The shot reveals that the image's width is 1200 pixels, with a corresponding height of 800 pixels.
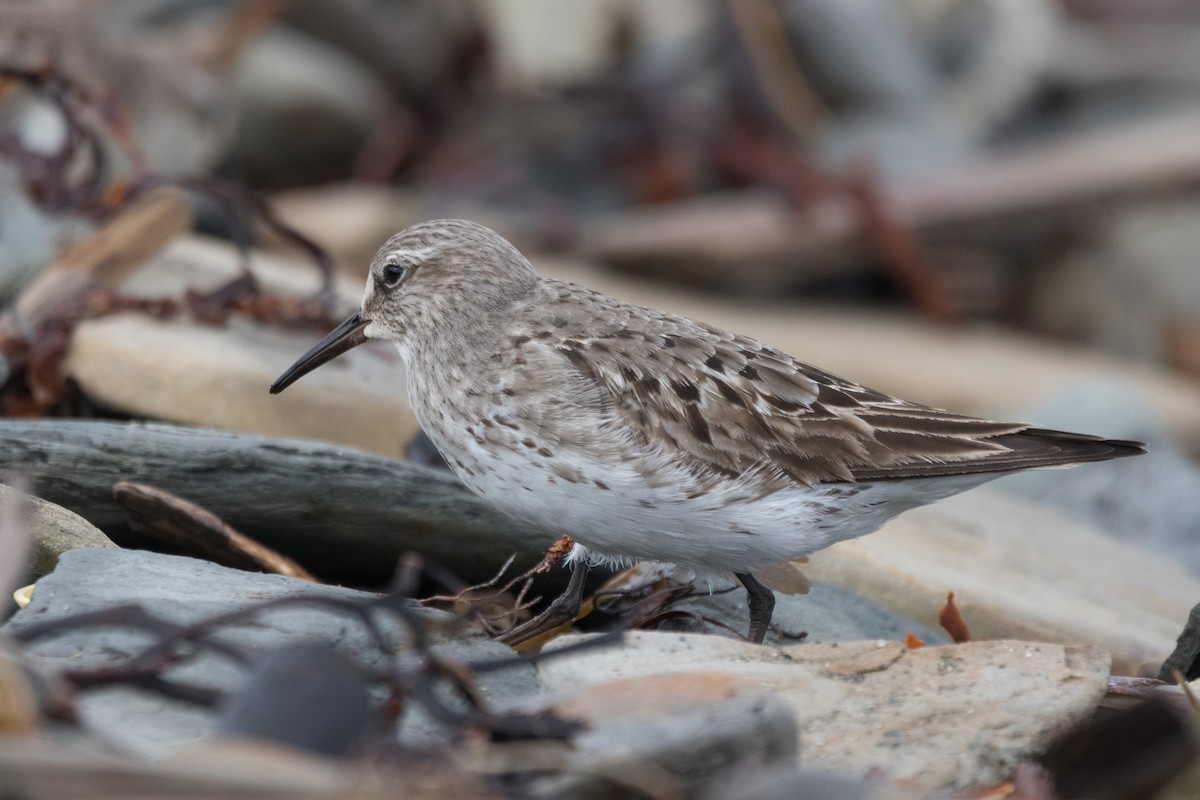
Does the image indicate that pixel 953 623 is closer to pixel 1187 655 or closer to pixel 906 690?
pixel 1187 655

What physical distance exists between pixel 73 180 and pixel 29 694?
567 cm

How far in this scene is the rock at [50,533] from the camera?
4094mm

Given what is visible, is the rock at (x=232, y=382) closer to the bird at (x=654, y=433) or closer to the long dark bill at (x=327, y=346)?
the long dark bill at (x=327, y=346)

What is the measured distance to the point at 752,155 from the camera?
36.1ft

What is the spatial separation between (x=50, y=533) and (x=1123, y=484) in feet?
17.2

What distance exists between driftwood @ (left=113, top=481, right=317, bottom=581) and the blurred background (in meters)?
4.33

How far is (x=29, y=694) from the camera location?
9.70 ft

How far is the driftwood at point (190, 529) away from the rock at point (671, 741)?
168cm

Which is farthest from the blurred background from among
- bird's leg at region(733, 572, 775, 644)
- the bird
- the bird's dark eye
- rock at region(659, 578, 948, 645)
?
bird's leg at region(733, 572, 775, 644)

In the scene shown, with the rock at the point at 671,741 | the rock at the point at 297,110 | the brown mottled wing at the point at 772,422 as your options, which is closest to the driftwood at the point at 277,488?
the brown mottled wing at the point at 772,422

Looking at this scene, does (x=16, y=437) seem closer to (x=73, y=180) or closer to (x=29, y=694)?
(x=29, y=694)

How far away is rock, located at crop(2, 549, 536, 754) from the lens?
3326mm

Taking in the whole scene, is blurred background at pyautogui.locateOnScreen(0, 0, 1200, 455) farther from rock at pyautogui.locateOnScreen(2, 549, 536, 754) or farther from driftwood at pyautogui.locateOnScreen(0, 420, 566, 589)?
rock at pyautogui.locateOnScreen(2, 549, 536, 754)

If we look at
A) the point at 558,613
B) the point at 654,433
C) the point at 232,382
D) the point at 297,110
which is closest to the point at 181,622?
the point at 558,613
